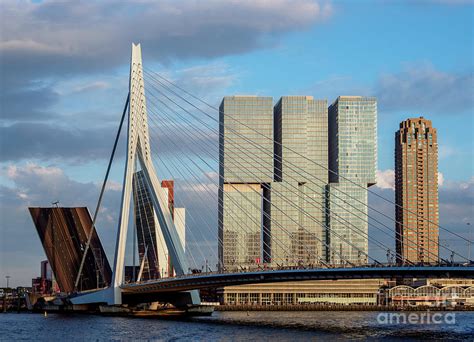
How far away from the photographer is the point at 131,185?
72312mm

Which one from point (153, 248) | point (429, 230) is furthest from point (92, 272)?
point (429, 230)

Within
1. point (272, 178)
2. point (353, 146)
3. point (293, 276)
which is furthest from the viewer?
point (353, 146)

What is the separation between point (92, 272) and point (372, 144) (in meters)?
73.2

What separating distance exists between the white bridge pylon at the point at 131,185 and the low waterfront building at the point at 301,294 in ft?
198

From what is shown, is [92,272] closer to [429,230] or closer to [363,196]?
[363,196]

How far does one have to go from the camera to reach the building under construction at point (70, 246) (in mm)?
91125

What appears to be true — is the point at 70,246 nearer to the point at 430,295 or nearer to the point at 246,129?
the point at 246,129

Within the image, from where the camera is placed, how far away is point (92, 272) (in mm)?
97062

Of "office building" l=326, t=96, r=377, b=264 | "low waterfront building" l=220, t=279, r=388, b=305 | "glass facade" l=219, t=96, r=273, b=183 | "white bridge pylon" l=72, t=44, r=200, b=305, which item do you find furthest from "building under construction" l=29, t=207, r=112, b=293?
"office building" l=326, t=96, r=377, b=264

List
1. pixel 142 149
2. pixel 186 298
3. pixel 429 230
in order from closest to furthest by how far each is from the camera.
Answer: pixel 142 149 < pixel 186 298 < pixel 429 230

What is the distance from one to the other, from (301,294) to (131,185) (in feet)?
230

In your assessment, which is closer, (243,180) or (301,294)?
(301,294)

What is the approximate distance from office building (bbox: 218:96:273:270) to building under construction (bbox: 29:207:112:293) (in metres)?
37.4

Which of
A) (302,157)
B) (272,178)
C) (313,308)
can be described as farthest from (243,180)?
(313,308)
